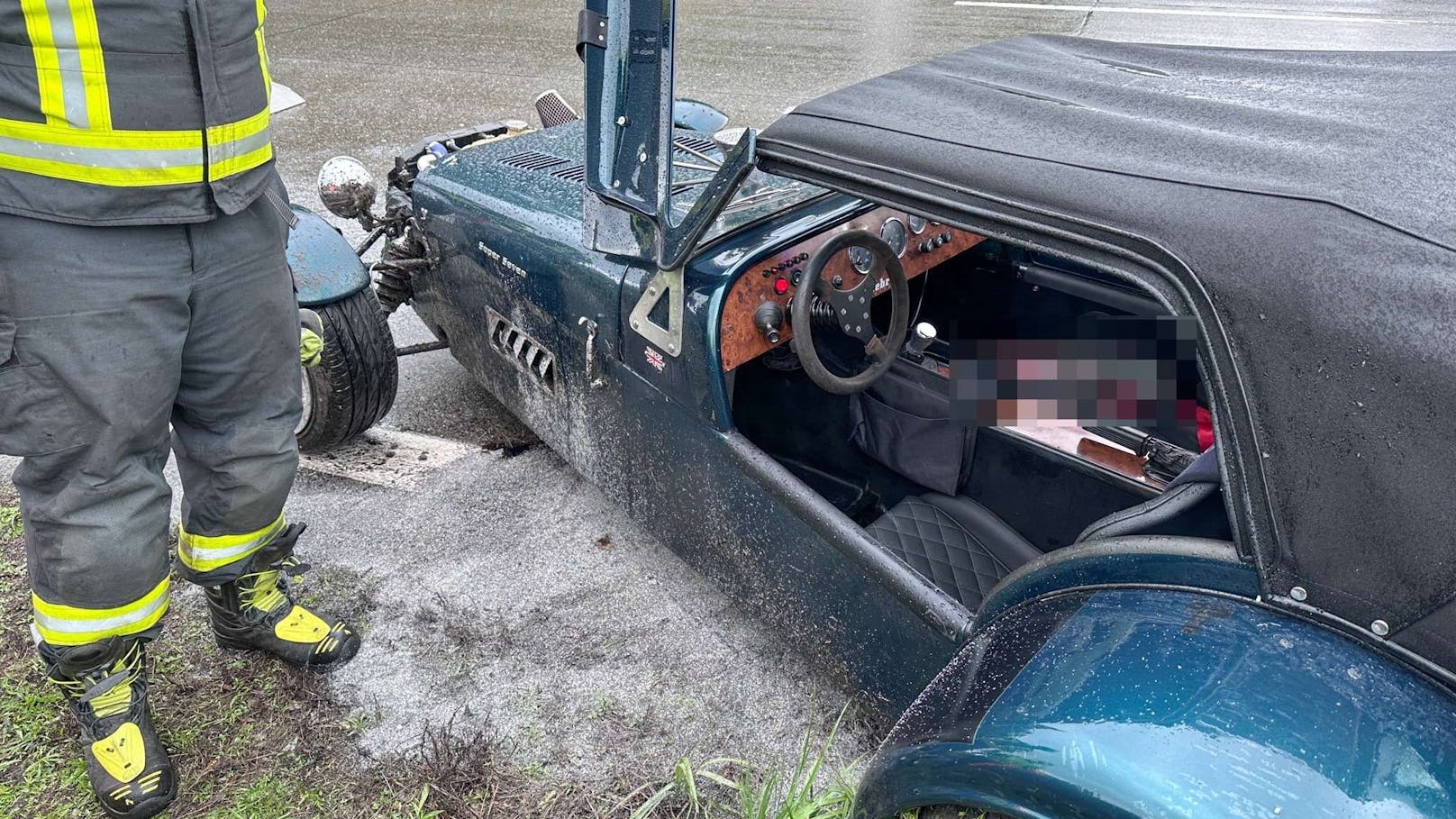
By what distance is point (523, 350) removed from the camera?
2.73 m

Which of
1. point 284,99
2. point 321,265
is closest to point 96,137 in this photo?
point 321,265

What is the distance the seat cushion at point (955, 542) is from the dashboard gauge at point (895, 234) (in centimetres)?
67

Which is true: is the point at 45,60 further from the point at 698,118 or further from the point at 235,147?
the point at 698,118

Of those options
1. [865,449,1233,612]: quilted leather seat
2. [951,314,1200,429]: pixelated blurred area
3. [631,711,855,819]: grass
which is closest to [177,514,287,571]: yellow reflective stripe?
[631,711,855,819]: grass

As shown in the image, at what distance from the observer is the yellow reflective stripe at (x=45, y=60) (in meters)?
1.58

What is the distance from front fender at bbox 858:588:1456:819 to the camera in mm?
1099

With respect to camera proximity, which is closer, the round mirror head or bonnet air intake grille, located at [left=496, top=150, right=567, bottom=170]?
the round mirror head

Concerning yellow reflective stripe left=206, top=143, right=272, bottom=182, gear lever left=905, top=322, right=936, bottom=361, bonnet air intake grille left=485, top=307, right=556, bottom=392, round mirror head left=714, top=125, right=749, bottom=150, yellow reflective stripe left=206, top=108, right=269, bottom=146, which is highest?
yellow reflective stripe left=206, top=108, right=269, bottom=146

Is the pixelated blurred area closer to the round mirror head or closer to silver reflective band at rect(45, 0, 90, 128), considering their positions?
the round mirror head

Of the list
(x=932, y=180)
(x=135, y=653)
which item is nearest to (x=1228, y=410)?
(x=932, y=180)

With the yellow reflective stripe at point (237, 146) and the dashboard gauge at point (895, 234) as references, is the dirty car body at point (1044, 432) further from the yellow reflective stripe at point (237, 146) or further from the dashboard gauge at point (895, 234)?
the yellow reflective stripe at point (237, 146)

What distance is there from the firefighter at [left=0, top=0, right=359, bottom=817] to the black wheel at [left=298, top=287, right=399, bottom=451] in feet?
2.21

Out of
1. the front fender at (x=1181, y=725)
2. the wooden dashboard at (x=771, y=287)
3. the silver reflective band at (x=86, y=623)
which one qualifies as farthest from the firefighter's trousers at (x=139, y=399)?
the front fender at (x=1181, y=725)

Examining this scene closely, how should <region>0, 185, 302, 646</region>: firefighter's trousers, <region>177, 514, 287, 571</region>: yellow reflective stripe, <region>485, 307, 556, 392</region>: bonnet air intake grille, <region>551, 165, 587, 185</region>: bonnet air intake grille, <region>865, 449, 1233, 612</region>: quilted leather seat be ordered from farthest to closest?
<region>551, 165, 587, 185</region>: bonnet air intake grille → <region>485, 307, 556, 392</region>: bonnet air intake grille → <region>865, 449, 1233, 612</region>: quilted leather seat → <region>177, 514, 287, 571</region>: yellow reflective stripe → <region>0, 185, 302, 646</region>: firefighter's trousers
